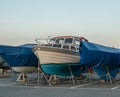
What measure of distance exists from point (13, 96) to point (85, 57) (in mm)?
6168

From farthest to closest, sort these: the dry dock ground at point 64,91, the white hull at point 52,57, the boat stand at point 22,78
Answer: the boat stand at point 22,78 → the white hull at point 52,57 → the dry dock ground at point 64,91

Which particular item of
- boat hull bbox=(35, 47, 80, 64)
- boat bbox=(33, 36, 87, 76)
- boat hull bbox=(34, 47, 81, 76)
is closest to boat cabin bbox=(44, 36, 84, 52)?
boat bbox=(33, 36, 87, 76)

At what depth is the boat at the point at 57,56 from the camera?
19.3 meters

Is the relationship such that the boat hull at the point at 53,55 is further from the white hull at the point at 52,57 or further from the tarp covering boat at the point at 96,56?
the tarp covering boat at the point at 96,56

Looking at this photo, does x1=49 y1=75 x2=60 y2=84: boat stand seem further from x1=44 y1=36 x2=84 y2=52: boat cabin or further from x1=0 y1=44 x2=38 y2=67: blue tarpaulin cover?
x1=0 y1=44 x2=38 y2=67: blue tarpaulin cover

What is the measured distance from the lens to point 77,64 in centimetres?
2064

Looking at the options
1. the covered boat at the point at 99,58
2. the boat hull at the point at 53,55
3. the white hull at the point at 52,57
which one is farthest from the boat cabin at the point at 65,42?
the covered boat at the point at 99,58

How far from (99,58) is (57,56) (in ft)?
8.93

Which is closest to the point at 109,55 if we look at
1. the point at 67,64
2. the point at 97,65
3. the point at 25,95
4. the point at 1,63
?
the point at 97,65

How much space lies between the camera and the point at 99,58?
734 inches

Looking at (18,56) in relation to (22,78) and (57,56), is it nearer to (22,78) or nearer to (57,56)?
(22,78)

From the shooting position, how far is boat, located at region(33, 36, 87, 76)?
1933 cm

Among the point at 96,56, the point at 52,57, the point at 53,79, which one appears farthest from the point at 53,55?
the point at 96,56

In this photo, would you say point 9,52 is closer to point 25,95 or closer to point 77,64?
point 77,64
